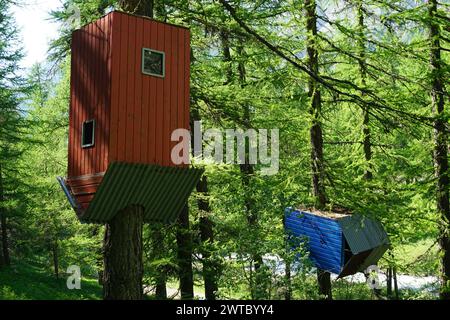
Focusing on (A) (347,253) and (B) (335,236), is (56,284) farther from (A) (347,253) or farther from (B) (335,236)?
(B) (335,236)

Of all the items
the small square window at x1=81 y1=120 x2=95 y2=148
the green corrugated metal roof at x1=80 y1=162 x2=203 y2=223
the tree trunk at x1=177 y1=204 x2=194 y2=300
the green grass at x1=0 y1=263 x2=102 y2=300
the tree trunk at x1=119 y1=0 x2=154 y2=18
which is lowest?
the green grass at x1=0 y1=263 x2=102 y2=300

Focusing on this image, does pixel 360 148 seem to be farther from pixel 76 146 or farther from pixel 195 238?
pixel 76 146

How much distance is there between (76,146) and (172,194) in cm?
162

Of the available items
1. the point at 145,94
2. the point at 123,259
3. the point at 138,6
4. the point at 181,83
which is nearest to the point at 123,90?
the point at 145,94

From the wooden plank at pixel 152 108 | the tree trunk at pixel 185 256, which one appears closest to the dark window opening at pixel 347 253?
the tree trunk at pixel 185 256

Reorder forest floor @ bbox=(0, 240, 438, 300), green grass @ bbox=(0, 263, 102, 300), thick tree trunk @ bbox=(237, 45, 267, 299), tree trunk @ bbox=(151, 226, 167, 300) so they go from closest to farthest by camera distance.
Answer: thick tree trunk @ bbox=(237, 45, 267, 299) < tree trunk @ bbox=(151, 226, 167, 300) < forest floor @ bbox=(0, 240, 438, 300) < green grass @ bbox=(0, 263, 102, 300)

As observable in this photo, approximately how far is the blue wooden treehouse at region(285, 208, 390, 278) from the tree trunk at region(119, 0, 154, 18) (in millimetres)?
5679

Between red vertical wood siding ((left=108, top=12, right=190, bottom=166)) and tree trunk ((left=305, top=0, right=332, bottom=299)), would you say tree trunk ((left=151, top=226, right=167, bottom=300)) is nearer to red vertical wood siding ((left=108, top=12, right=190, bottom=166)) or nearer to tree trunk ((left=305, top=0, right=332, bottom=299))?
tree trunk ((left=305, top=0, right=332, bottom=299))

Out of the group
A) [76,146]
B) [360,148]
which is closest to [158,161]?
[76,146]

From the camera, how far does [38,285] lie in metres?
21.6

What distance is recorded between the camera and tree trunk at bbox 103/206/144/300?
763cm

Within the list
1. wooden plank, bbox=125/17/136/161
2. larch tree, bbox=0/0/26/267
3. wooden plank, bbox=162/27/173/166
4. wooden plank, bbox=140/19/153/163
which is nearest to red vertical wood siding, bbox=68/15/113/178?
wooden plank, bbox=125/17/136/161

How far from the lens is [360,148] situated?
16.4 metres

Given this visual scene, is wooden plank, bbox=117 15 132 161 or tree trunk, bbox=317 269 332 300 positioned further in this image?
tree trunk, bbox=317 269 332 300
